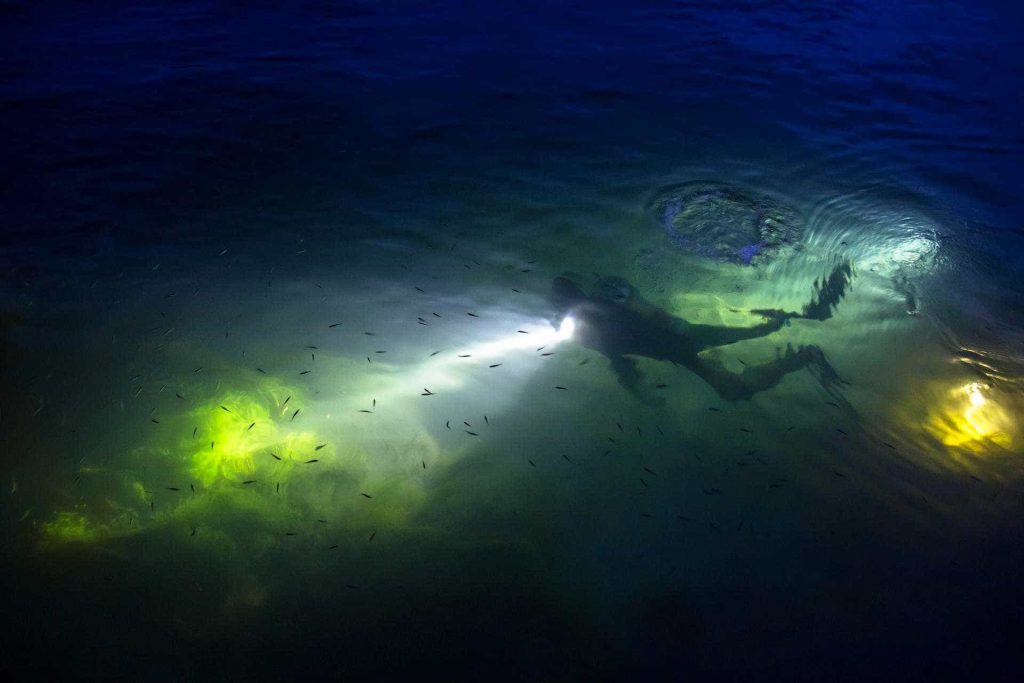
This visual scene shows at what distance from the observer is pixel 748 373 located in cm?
515

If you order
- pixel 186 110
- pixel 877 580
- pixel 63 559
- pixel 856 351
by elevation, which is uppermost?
pixel 186 110

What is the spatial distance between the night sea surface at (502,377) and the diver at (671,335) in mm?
34

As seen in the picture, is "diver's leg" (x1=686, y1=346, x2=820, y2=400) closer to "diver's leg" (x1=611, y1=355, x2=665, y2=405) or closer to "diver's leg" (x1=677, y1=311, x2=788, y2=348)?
"diver's leg" (x1=677, y1=311, x2=788, y2=348)

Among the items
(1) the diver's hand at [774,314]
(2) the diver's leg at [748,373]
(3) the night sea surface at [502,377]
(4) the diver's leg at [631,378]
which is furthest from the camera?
(1) the diver's hand at [774,314]

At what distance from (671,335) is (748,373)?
752 mm

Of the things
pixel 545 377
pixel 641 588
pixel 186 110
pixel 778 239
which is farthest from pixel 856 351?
pixel 186 110

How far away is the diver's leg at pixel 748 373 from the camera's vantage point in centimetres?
501

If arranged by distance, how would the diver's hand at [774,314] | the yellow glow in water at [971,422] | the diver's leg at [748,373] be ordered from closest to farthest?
the yellow glow in water at [971,422] < the diver's leg at [748,373] < the diver's hand at [774,314]

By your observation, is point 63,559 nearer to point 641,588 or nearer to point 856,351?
point 641,588

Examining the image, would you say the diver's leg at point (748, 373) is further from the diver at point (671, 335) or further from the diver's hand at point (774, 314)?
the diver's hand at point (774, 314)

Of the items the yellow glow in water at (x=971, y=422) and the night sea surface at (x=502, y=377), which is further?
the yellow glow in water at (x=971, y=422)

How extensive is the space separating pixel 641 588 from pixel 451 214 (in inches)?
181

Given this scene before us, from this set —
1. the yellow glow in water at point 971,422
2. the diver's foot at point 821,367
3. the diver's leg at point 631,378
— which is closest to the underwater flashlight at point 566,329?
the diver's leg at point 631,378

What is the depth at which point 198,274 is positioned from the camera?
19.2 ft
